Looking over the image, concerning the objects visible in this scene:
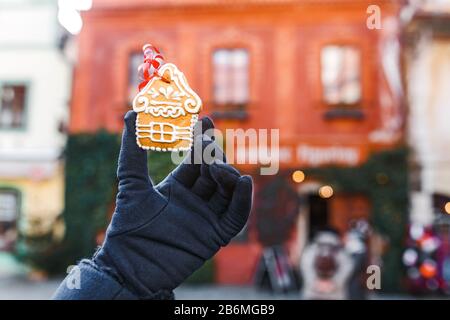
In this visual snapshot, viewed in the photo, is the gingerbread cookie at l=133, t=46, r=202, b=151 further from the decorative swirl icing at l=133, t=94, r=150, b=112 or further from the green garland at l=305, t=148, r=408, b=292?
the green garland at l=305, t=148, r=408, b=292

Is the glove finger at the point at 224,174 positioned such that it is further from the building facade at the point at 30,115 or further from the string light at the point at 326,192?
the building facade at the point at 30,115

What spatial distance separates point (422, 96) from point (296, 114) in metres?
1.80

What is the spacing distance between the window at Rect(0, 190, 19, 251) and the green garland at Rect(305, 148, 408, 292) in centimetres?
456

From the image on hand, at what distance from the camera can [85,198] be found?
8.28 metres

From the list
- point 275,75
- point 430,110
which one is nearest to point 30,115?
point 275,75

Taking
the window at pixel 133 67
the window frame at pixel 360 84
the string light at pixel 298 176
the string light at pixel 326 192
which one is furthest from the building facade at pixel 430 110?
the window at pixel 133 67

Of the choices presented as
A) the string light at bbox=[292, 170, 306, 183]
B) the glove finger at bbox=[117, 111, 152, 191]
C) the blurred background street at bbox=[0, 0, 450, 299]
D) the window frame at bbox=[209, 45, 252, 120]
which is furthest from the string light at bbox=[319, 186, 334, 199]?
the glove finger at bbox=[117, 111, 152, 191]

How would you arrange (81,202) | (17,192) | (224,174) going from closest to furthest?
(224,174), (81,202), (17,192)

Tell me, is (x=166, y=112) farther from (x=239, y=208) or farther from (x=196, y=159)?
(x=239, y=208)

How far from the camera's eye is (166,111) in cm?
141

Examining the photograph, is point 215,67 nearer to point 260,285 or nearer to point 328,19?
point 328,19

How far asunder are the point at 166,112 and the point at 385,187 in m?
6.98

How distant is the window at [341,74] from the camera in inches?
322

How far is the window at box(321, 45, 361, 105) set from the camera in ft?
26.8
